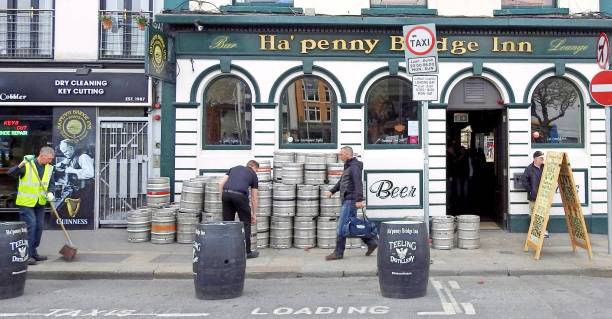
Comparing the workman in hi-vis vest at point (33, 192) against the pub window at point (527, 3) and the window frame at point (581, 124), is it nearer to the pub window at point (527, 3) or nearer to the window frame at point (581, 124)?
the window frame at point (581, 124)

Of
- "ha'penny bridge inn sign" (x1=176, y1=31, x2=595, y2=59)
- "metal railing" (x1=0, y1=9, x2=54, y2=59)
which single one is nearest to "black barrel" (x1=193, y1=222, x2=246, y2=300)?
"ha'penny bridge inn sign" (x1=176, y1=31, x2=595, y2=59)

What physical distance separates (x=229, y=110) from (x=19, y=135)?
188 inches

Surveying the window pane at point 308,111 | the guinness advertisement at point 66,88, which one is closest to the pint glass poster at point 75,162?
the guinness advertisement at point 66,88

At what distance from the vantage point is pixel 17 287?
279 inches

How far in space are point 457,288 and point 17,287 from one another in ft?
19.1

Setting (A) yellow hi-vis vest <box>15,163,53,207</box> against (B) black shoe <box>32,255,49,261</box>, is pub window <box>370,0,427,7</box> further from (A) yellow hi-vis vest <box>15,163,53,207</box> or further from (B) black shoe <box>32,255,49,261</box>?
(B) black shoe <box>32,255,49,261</box>

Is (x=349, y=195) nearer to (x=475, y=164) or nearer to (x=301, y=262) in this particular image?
(x=301, y=262)

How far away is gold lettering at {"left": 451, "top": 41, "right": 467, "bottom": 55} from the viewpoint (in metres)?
11.8

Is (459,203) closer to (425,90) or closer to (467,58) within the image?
(467,58)

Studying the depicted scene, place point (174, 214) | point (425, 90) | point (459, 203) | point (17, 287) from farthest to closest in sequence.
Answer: point (459, 203) < point (174, 214) < point (425, 90) < point (17, 287)

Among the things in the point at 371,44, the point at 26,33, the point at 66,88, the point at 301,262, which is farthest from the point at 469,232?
the point at 26,33

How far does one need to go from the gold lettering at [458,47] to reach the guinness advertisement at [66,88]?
6691 mm

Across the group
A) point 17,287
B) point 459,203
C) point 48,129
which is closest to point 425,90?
point 459,203

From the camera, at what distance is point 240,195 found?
29.6 feet
